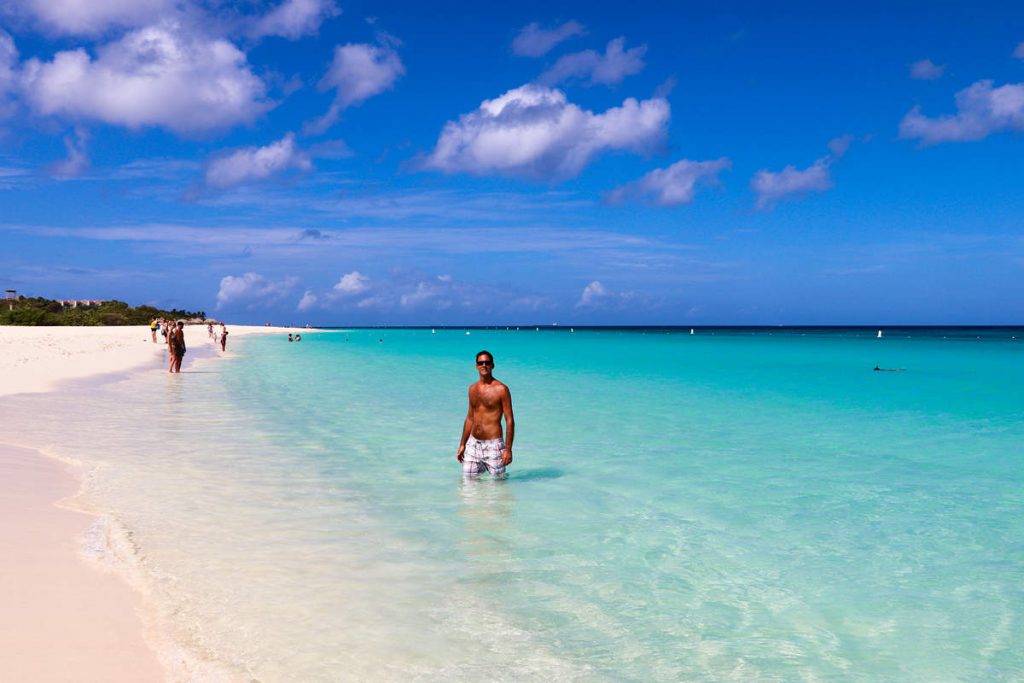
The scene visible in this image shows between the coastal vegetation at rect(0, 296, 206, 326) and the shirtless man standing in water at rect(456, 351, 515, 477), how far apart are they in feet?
278

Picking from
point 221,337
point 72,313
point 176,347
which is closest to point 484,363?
point 176,347

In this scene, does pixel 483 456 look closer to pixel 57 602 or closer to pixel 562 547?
pixel 562 547

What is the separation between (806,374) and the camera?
41.1 meters

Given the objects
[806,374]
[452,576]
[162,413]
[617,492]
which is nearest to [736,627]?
[452,576]

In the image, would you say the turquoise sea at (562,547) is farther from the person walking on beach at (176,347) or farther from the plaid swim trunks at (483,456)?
the person walking on beach at (176,347)

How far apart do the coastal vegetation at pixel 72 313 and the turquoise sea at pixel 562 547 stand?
81.6 m

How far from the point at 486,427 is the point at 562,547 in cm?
269

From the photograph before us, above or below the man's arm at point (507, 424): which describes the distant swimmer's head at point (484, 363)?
above

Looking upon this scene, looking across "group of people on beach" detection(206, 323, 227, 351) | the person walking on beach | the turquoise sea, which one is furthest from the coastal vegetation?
the turquoise sea

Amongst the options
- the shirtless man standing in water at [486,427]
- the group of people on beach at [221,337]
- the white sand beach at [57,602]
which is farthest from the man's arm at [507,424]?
the group of people on beach at [221,337]

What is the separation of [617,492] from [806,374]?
33209mm

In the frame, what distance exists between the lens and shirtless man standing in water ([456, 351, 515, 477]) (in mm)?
10117

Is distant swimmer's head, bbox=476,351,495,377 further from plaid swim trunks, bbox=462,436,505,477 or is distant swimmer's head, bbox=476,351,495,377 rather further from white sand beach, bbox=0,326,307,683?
white sand beach, bbox=0,326,307,683

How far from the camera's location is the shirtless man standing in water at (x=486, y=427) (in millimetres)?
10117
